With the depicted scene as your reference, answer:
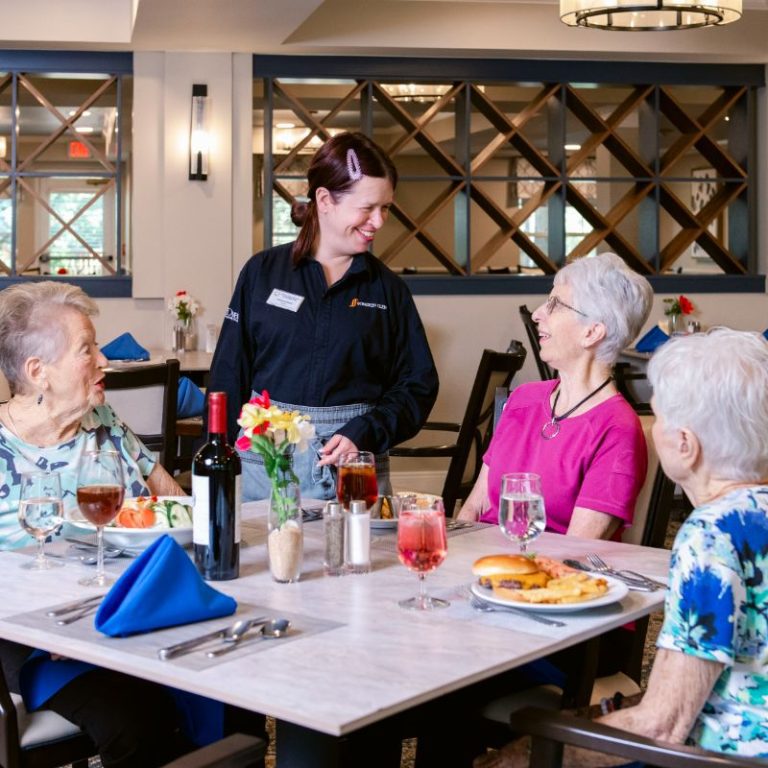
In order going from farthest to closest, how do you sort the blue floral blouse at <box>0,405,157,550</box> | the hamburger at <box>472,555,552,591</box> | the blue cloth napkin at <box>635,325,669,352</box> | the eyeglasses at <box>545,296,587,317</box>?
the blue cloth napkin at <box>635,325,669,352</box>
the eyeglasses at <box>545,296,587,317</box>
the blue floral blouse at <box>0,405,157,550</box>
the hamburger at <box>472,555,552,591</box>

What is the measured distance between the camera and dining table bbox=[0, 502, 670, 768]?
1.58 m

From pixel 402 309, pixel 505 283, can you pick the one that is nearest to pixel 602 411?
pixel 402 309

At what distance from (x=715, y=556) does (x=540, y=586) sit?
1.39ft

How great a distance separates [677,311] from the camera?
7148mm

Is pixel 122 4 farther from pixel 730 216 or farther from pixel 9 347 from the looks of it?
pixel 9 347

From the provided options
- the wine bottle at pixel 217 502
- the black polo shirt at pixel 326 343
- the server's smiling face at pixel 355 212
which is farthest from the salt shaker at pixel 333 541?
the server's smiling face at pixel 355 212

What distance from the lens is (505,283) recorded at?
24.5ft

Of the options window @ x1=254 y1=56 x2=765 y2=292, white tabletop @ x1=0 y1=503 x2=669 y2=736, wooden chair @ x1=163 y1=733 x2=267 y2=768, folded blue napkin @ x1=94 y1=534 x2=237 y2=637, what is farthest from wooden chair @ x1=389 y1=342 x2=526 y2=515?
wooden chair @ x1=163 y1=733 x2=267 y2=768

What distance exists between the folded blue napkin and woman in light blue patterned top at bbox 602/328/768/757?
63 cm

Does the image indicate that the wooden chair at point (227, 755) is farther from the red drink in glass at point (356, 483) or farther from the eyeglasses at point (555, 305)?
the eyeglasses at point (555, 305)

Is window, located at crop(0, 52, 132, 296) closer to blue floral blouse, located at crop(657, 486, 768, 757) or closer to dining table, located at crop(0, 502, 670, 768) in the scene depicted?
dining table, located at crop(0, 502, 670, 768)

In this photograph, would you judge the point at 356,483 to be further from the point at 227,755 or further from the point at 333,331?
the point at 333,331

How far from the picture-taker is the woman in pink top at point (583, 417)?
2.68 meters

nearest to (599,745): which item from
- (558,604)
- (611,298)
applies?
(558,604)
